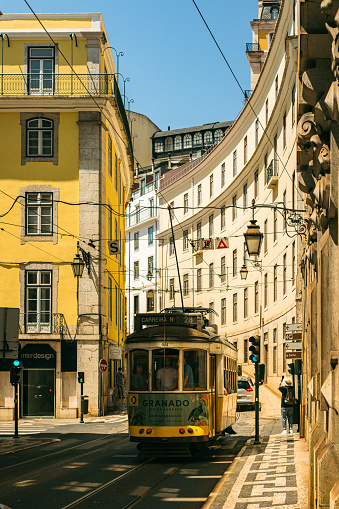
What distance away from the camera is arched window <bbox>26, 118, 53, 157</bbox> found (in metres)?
37.1

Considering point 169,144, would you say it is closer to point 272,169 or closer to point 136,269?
point 136,269

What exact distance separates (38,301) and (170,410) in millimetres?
19433

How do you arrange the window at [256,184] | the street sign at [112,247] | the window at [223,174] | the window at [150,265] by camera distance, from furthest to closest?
the window at [150,265]
the window at [223,174]
the window at [256,184]
the street sign at [112,247]

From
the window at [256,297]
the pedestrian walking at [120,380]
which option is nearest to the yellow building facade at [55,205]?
the pedestrian walking at [120,380]

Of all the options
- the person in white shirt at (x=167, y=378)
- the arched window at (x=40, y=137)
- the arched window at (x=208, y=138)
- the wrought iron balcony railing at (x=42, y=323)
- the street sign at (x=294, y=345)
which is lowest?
the person in white shirt at (x=167, y=378)

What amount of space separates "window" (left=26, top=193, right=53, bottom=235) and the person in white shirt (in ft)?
64.7

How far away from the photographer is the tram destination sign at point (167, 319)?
18.4 metres

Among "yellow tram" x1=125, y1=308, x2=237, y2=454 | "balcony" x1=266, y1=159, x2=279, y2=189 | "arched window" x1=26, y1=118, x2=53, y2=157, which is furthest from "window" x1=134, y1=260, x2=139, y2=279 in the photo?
"yellow tram" x1=125, y1=308, x2=237, y2=454

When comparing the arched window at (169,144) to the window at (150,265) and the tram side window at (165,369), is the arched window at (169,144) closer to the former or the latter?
the window at (150,265)

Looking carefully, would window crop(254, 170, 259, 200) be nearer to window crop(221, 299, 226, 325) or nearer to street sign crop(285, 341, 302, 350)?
window crop(221, 299, 226, 325)

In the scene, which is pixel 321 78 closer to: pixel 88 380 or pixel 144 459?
pixel 144 459

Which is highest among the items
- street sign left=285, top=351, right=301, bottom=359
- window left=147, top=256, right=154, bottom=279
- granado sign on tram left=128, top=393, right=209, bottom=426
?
window left=147, top=256, right=154, bottom=279

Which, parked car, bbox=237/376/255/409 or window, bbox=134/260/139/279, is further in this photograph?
window, bbox=134/260/139/279

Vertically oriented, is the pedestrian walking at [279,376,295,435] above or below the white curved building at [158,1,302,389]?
below
